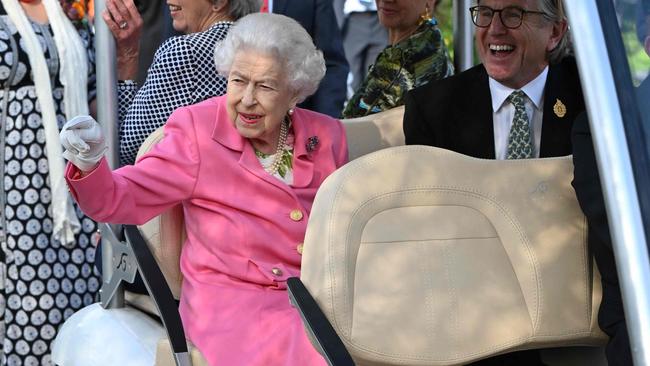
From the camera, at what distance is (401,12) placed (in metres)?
4.39

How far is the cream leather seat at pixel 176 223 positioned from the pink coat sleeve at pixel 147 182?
16 centimetres

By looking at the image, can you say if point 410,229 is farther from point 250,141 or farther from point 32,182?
point 32,182

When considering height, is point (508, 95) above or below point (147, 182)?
above

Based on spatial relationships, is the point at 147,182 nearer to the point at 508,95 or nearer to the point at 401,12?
the point at 508,95

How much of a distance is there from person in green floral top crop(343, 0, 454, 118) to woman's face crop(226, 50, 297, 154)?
806 millimetres

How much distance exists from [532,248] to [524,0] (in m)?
1.22

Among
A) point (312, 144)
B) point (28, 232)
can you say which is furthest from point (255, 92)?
point (28, 232)

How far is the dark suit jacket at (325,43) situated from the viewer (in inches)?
197

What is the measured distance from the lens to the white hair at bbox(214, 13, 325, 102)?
3365 mm

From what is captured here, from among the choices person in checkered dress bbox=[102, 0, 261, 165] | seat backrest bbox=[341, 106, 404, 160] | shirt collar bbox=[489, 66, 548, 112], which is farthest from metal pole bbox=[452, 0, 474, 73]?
person in checkered dress bbox=[102, 0, 261, 165]

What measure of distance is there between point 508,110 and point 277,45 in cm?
69

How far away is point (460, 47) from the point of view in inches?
181

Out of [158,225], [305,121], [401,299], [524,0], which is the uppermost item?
[524,0]

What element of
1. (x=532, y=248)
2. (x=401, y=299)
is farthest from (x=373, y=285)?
(x=532, y=248)
